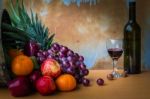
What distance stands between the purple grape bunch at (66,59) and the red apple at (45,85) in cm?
12

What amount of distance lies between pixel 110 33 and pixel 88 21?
4.2 inches

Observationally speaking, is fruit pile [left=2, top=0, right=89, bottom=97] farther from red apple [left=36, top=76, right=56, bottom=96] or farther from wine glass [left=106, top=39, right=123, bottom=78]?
wine glass [left=106, top=39, right=123, bottom=78]

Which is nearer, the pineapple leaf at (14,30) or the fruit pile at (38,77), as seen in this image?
the fruit pile at (38,77)

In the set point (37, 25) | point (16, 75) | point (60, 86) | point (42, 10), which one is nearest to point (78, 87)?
point (60, 86)

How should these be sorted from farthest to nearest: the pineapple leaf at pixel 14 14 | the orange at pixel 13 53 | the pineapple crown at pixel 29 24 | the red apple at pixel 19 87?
the pineapple leaf at pixel 14 14, the pineapple crown at pixel 29 24, the orange at pixel 13 53, the red apple at pixel 19 87

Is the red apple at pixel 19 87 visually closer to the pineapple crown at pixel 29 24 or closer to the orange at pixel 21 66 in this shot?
the orange at pixel 21 66

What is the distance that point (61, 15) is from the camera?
146cm

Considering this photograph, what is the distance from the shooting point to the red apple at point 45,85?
1.05 metres

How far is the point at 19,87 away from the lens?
104 centimetres

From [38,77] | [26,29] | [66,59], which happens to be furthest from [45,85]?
[26,29]

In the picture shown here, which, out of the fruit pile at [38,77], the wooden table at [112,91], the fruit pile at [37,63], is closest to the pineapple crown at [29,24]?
the fruit pile at [37,63]

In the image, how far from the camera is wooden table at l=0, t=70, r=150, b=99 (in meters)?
1.05

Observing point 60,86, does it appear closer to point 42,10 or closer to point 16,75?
point 16,75

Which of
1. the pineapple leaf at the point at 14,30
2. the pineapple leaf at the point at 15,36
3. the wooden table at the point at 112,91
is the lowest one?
the wooden table at the point at 112,91
